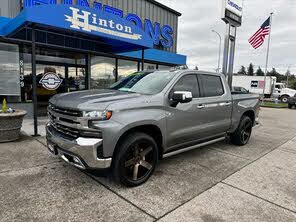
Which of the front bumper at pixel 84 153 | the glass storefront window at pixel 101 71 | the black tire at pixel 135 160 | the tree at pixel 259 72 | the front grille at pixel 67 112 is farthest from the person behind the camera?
the tree at pixel 259 72

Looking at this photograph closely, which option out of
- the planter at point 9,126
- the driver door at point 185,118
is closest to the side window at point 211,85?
the driver door at point 185,118

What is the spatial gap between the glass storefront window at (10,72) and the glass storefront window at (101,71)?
3.33 metres

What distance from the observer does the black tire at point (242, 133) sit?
19.4 feet

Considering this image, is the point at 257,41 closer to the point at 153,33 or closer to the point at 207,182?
the point at 153,33

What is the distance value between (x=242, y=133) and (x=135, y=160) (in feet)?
12.5

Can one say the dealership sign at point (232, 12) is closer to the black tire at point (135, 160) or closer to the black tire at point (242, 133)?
the black tire at point (242, 133)

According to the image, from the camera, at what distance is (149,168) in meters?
3.66

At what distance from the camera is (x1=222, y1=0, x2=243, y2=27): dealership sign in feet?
29.6

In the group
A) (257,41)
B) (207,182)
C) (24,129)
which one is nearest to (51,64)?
(24,129)

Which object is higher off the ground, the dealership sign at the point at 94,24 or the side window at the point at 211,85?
the dealership sign at the point at 94,24

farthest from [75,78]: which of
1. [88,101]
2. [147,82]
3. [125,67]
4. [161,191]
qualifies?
[161,191]

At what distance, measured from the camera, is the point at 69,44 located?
31.7ft

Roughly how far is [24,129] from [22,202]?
484cm

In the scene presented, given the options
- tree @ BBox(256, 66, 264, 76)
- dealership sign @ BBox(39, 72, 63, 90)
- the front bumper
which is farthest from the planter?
tree @ BBox(256, 66, 264, 76)
